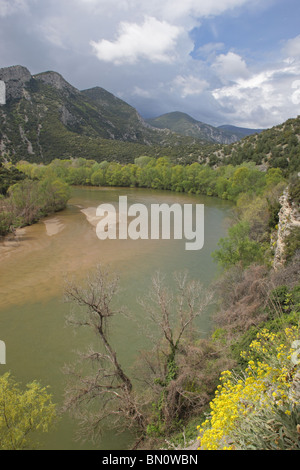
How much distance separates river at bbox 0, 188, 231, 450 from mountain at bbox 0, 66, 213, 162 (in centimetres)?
7246

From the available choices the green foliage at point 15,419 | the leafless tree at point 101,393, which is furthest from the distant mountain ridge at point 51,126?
the green foliage at point 15,419

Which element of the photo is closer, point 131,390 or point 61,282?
point 131,390

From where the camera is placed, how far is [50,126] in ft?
375

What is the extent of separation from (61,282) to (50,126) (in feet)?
367

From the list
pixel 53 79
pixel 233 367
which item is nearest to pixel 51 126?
pixel 53 79

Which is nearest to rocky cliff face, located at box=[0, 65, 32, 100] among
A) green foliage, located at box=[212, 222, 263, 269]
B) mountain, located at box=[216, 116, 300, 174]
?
mountain, located at box=[216, 116, 300, 174]

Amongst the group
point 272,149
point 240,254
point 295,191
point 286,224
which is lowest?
point 240,254

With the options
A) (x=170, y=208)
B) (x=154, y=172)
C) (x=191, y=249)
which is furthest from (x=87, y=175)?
(x=191, y=249)

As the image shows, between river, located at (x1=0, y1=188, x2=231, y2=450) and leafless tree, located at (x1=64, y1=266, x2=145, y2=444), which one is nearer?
leafless tree, located at (x1=64, y1=266, x2=145, y2=444)

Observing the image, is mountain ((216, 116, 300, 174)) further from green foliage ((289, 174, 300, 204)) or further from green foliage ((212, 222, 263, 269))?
green foliage ((289, 174, 300, 204))

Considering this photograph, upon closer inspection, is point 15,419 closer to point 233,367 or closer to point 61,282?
point 233,367

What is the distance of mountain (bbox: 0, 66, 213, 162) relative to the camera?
10450 centimetres

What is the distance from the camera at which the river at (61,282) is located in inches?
517

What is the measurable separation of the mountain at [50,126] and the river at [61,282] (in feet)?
238
